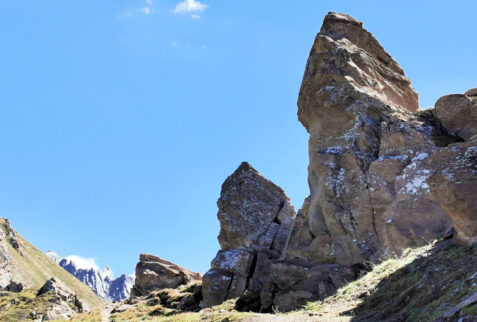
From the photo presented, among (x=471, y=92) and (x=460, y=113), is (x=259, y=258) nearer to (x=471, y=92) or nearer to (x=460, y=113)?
(x=460, y=113)

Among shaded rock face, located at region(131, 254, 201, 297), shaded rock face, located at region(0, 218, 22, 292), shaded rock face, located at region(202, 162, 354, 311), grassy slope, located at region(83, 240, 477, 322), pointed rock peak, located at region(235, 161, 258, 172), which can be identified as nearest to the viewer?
grassy slope, located at region(83, 240, 477, 322)

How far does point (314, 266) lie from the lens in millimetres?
27344

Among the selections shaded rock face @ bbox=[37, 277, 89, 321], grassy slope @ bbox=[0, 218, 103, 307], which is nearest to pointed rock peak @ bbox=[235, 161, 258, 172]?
shaded rock face @ bbox=[37, 277, 89, 321]

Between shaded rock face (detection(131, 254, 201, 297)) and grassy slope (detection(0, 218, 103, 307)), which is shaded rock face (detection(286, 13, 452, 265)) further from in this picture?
grassy slope (detection(0, 218, 103, 307))

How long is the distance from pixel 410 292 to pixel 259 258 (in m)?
27.6

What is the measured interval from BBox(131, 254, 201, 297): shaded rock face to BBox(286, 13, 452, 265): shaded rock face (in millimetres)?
28550

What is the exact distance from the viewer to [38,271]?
146 metres

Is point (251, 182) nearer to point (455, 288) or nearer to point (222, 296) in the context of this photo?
point (222, 296)

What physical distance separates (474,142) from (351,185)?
12.4 m

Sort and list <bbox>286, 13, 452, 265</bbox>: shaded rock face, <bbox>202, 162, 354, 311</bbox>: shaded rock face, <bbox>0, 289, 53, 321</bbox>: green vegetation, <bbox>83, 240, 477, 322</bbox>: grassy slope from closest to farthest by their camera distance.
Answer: <bbox>83, 240, 477, 322</bbox>: grassy slope, <bbox>286, 13, 452, 265</bbox>: shaded rock face, <bbox>202, 162, 354, 311</bbox>: shaded rock face, <bbox>0, 289, 53, 321</bbox>: green vegetation

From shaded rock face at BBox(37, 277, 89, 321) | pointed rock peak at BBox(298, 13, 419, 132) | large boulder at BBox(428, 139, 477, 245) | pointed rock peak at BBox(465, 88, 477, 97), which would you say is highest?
pointed rock peak at BBox(298, 13, 419, 132)

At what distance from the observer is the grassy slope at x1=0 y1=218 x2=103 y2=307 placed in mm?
133000

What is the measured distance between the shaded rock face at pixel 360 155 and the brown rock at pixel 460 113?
1.07 m

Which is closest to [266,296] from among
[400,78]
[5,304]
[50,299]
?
[400,78]
